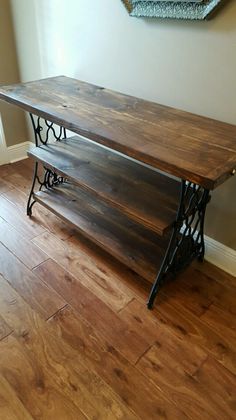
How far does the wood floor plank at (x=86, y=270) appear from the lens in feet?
4.97

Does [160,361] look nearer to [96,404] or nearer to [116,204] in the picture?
[96,404]

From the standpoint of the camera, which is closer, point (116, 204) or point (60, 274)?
point (116, 204)

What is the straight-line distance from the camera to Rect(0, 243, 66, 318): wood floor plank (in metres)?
1.45

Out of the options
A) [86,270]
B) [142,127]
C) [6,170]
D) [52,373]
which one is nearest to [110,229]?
[86,270]

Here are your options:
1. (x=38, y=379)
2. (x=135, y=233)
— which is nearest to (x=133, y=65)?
(x=135, y=233)

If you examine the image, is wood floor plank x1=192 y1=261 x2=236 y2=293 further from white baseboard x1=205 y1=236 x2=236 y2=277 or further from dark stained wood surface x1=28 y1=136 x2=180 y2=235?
dark stained wood surface x1=28 y1=136 x2=180 y2=235

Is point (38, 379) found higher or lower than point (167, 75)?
lower

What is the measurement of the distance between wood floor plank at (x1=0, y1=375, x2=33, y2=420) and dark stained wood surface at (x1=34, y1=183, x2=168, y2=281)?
0.72 metres

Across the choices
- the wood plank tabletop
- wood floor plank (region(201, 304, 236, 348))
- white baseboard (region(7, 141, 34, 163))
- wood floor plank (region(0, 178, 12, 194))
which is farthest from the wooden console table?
white baseboard (region(7, 141, 34, 163))

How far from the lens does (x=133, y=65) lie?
1618 mm

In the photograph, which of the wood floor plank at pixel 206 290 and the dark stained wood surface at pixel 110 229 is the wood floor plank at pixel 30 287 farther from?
the wood floor plank at pixel 206 290

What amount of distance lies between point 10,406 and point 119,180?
105 centimetres

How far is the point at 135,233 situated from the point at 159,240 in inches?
5.4

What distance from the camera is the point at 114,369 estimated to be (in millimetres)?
1219
